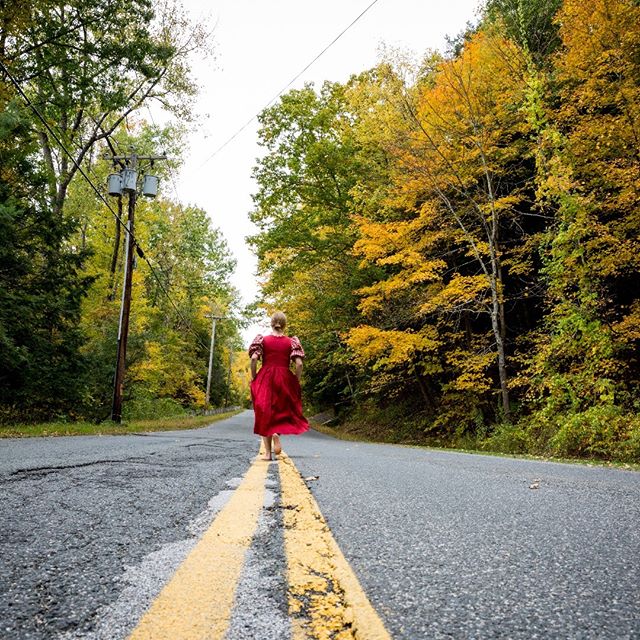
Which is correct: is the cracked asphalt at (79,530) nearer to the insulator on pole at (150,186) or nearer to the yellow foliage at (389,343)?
the yellow foliage at (389,343)

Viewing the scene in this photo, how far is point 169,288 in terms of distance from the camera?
3147 centimetres

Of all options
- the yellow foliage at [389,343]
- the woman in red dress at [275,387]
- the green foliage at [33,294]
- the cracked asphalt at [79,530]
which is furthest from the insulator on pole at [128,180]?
the cracked asphalt at [79,530]

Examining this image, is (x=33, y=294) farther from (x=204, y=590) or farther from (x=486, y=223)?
(x=204, y=590)

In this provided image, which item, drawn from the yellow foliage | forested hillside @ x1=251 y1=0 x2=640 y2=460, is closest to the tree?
forested hillside @ x1=251 y1=0 x2=640 y2=460

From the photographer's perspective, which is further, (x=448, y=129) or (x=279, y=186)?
(x=279, y=186)

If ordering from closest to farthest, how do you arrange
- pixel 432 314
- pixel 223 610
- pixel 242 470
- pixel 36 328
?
pixel 223 610, pixel 242 470, pixel 36 328, pixel 432 314

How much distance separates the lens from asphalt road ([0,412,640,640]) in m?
1.04

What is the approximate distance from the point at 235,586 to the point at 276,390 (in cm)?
387

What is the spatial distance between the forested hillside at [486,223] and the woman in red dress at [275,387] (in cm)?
587

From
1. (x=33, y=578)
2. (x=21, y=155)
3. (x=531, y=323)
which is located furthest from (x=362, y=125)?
(x=33, y=578)

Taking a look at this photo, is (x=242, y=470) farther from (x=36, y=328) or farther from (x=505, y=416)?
(x=36, y=328)

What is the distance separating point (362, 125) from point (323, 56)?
4874 mm

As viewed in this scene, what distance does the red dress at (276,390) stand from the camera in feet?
16.4

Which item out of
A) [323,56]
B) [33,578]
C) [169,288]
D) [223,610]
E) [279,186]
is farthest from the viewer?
[169,288]
